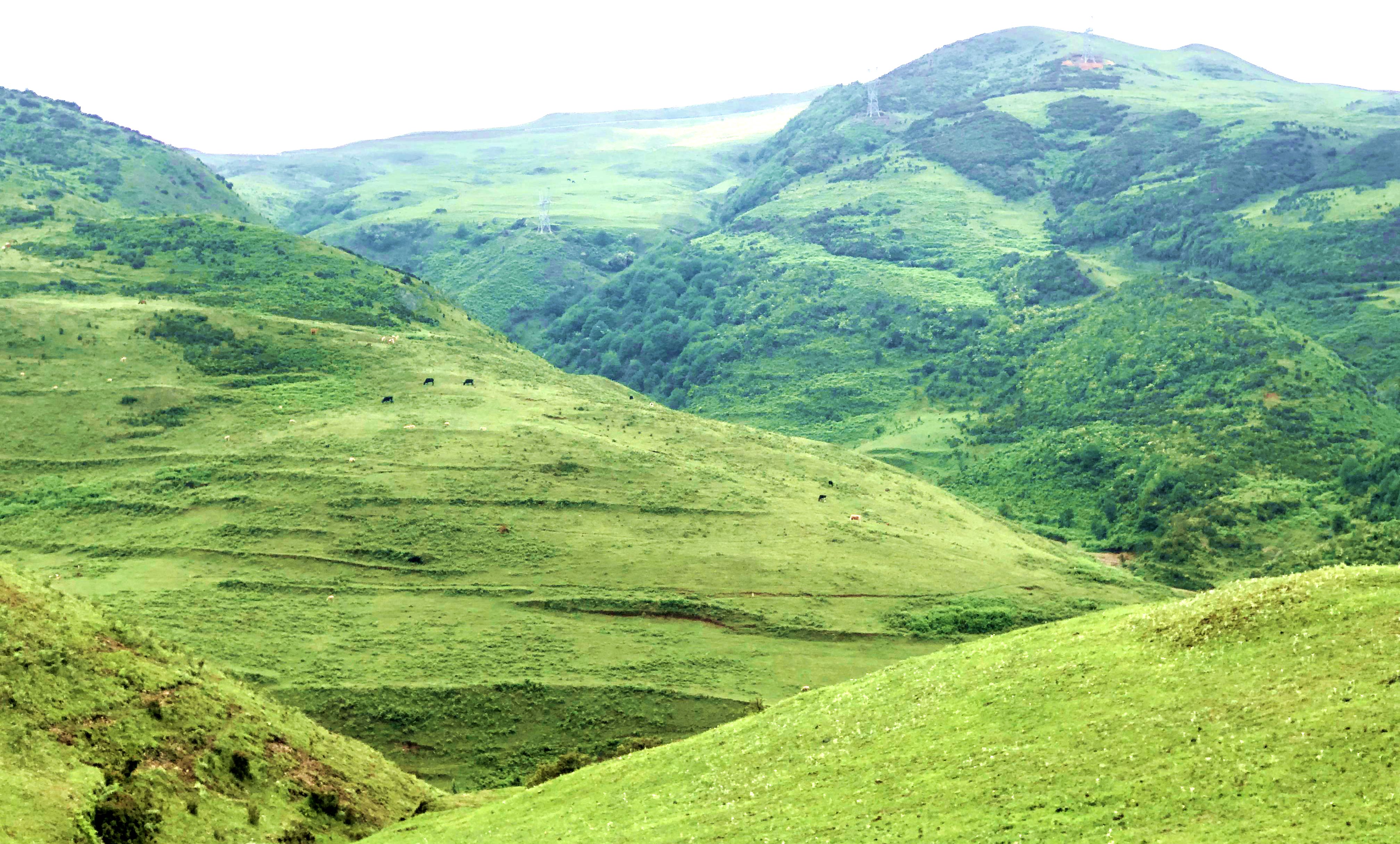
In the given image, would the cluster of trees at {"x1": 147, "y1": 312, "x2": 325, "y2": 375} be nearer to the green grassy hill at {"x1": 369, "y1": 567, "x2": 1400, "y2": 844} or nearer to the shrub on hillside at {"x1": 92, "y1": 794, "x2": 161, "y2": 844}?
the green grassy hill at {"x1": 369, "y1": 567, "x2": 1400, "y2": 844}

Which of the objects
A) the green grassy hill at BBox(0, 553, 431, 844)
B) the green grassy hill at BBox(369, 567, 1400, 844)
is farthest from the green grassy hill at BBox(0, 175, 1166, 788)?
the green grassy hill at BBox(369, 567, 1400, 844)

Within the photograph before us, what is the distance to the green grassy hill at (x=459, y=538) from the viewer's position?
74.2 meters

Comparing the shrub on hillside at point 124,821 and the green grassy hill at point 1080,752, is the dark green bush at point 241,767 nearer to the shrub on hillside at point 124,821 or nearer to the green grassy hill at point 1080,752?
the green grassy hill at point 1080,752

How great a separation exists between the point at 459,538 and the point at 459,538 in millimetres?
28

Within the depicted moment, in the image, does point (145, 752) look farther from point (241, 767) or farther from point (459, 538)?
point (459, 538)

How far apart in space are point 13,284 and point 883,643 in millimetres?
114821

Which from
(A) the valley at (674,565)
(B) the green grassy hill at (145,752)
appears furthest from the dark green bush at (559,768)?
(B) the green grassy hill at (145,752)

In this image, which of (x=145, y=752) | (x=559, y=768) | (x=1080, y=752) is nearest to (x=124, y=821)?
(x=145, y=752)

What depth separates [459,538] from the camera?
91.7m

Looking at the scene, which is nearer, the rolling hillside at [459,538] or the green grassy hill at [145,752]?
the green grassy hill at [145,752]

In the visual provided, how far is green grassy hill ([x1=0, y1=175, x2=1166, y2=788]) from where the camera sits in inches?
2921

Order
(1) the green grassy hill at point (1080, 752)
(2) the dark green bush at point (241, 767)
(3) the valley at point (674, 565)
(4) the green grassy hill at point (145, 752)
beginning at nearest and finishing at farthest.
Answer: (1) the green grassy hill at point (1080, 752), (3) the valley at point (674, 565), (4) the green grassy hill at point (145, 752), (2) the dark green bush at point (241, 767)

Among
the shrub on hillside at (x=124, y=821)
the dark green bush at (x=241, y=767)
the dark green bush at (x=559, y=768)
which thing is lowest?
the dark green bush at (x=559, y=768)

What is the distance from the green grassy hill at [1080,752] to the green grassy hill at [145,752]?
4702mm
